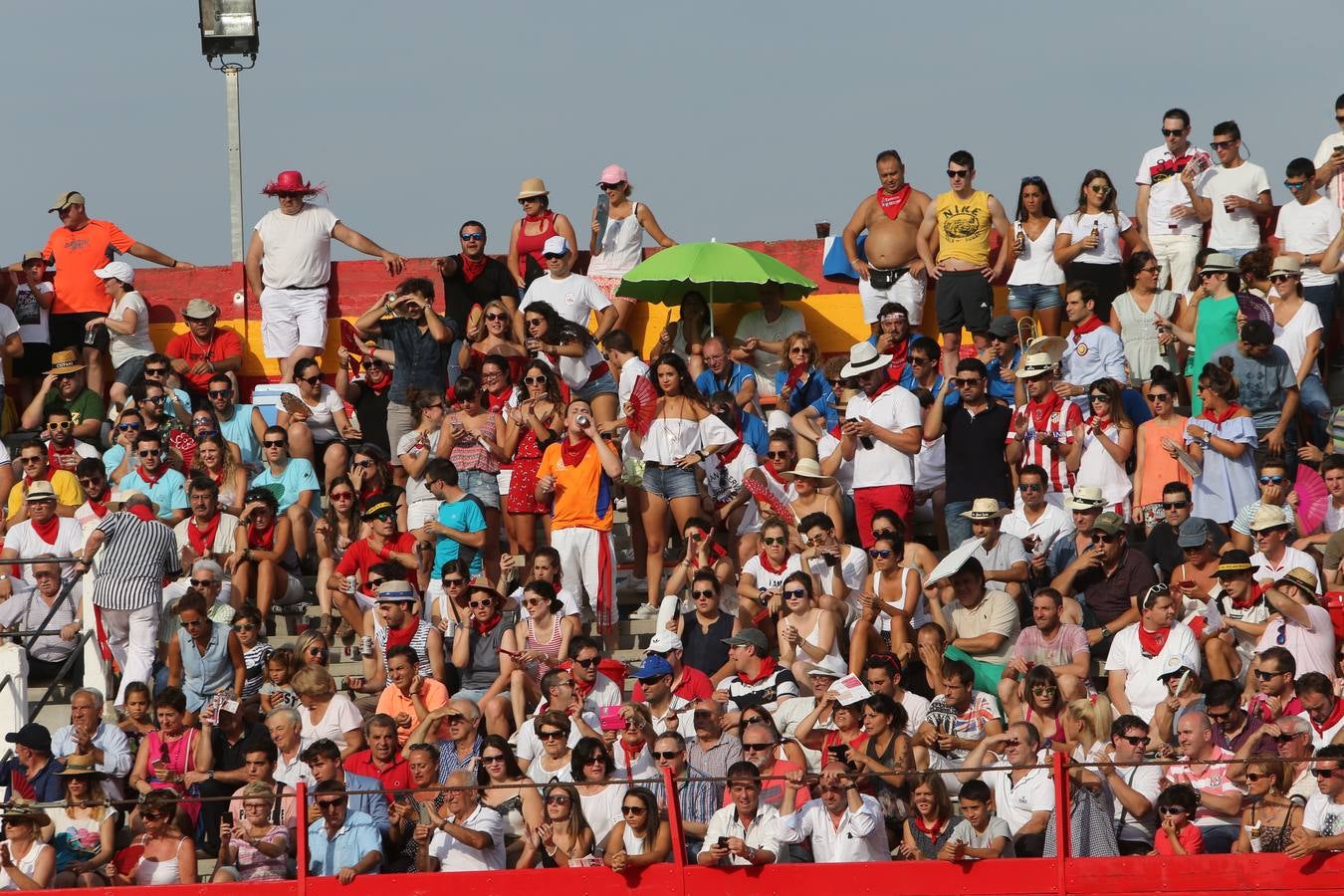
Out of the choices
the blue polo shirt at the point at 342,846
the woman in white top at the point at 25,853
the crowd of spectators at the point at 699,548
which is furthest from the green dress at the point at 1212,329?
the woman in white top at the point at 25,853

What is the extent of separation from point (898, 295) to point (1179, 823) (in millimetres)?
7096

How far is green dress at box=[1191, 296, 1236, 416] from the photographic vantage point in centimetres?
1741

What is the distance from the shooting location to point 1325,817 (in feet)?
42.4

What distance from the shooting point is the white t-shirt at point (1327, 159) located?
18.6 m

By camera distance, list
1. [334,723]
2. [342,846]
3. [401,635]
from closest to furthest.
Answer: [342,846], [334,723], [401,635]

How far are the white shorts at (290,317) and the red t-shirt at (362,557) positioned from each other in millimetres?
3699

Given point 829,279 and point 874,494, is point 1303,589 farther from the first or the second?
point 829,279

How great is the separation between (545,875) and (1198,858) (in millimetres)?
3433

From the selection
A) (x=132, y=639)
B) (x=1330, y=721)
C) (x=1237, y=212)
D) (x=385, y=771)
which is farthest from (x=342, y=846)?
(x=1237, y=212)

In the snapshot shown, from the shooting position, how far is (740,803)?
13344 mm

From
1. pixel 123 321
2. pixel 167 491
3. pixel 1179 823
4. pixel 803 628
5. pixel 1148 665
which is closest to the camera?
pixel 1179 823

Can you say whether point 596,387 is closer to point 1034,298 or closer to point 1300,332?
point 1034,298

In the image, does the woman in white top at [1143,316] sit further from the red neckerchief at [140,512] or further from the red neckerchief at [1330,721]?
the red neckerchief at [140,512]

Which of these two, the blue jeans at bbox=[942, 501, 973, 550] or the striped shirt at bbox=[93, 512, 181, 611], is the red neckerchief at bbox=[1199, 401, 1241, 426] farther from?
the striped shirt at bbox=[93, 512, 181, 611]
